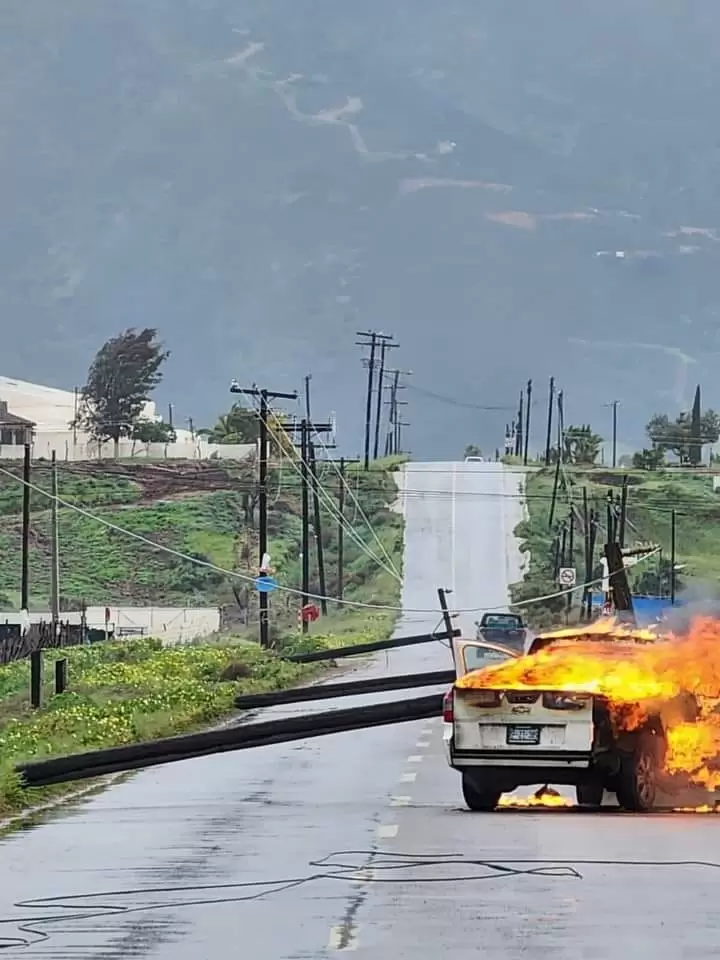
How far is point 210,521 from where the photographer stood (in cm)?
11512

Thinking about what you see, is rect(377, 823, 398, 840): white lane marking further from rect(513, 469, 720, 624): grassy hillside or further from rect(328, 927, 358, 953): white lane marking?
rect(513, 469, 720, 624): grassy hillside

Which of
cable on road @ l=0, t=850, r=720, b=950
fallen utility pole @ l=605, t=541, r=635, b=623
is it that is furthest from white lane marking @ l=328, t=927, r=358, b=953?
fallen utility pole @ l=605, t=541, r=635, b=623

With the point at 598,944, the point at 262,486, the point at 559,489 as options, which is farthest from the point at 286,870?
the point at 559,489

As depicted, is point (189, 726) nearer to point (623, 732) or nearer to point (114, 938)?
point (623, 732)

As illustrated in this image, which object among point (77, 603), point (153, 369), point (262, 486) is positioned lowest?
point (77, 603)

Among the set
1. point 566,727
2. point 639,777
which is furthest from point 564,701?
point 639,777

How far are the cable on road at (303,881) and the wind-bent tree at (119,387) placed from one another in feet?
502

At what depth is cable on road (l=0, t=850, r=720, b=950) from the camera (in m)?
11.9

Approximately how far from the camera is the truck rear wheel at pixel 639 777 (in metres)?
18.3

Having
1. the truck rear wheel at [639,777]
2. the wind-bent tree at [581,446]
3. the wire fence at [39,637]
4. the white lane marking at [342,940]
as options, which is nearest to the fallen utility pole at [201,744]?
the truck rear wheel at [639,777]

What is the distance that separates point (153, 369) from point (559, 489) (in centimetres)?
6559

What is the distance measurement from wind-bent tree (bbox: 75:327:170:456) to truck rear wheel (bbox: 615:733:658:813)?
149274mm

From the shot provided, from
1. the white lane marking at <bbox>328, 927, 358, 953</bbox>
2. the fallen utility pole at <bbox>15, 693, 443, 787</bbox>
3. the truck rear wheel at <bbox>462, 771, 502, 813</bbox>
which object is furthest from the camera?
the fallen utility pole at <bbox>15, 693, 443, 787</bbox>

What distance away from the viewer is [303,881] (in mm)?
13539
